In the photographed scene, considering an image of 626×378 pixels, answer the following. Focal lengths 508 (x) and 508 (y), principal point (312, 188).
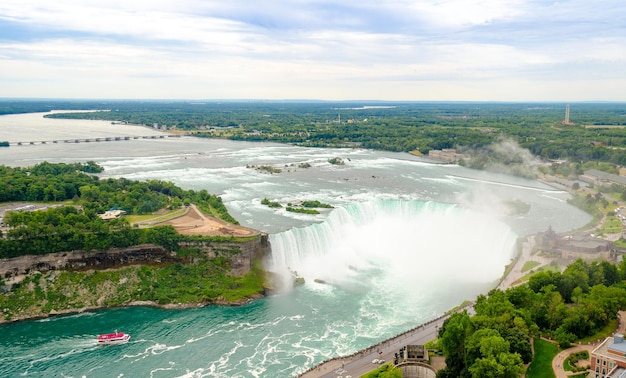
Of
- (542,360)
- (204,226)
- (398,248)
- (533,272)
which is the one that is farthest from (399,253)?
(542,360)

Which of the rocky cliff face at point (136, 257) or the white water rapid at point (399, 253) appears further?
the white water rapid at point (399, 253)

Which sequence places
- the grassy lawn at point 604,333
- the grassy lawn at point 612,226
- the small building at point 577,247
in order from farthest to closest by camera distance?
the grassy lawn at point 612,226, the small building at point 577,247, the grassy lawn at point 604,333

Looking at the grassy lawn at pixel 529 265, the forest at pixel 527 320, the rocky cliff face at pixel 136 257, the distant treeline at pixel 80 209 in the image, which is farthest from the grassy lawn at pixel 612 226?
the distant treeline at pixel 80 209

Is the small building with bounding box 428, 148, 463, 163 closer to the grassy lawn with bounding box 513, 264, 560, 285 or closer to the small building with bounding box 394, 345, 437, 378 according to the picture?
the grassy lawn with bounding box 513, 264, 560, 285

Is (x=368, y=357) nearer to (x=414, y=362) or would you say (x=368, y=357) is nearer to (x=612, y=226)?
(x=414, y=362)

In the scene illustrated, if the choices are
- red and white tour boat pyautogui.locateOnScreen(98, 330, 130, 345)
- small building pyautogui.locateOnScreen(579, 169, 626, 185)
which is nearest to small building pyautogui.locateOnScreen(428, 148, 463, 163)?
small building pyautogui.locateOnScreen(579, 169, 626, 185)

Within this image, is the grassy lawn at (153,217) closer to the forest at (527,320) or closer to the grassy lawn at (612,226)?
the forest at (527,320)
